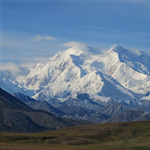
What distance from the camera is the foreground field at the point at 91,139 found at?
438ft

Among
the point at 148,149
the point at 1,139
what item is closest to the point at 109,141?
the point at 148,149

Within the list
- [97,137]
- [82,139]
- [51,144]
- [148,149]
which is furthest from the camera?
[97,137]

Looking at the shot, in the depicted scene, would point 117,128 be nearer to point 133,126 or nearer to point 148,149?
point 133,126

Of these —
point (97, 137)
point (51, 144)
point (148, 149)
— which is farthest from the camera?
point (97, 137)

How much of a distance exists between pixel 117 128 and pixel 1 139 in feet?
180

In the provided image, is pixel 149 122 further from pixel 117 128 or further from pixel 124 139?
pixel 124 139

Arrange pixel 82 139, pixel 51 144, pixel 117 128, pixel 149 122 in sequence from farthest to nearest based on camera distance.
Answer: pixel 149 122
pixel 117 128
pixel 82 139
pixel 51 144

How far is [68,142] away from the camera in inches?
5723

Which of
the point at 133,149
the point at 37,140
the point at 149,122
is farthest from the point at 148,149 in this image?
the point at 149,122

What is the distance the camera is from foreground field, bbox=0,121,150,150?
13350cm

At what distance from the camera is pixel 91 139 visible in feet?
517

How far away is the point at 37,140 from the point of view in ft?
491

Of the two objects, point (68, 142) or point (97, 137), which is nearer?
point (68, 142)

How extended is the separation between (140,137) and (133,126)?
22.2 metres
